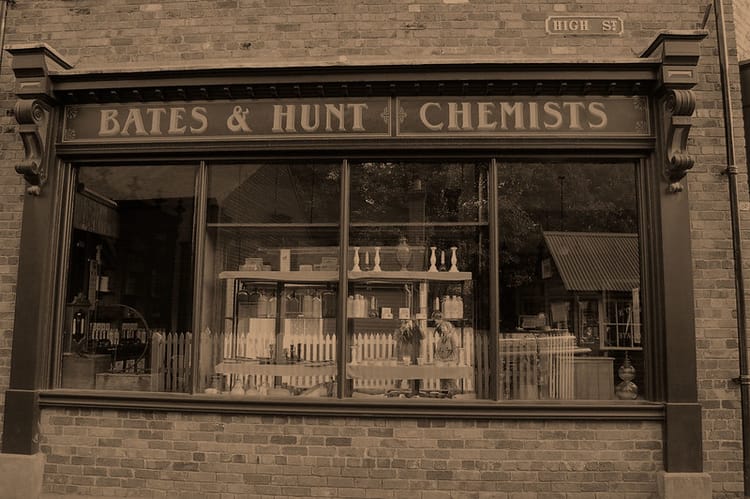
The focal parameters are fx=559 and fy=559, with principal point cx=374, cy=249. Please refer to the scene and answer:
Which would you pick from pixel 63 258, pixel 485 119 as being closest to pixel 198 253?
pixel 63 258

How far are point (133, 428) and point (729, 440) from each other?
18.1 ft

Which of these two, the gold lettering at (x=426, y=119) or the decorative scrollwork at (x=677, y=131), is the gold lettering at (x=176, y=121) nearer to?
the gold lettering at (x=426, y=119)

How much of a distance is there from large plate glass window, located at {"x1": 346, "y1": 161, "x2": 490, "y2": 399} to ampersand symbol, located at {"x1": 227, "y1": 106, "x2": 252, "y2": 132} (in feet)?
3.84

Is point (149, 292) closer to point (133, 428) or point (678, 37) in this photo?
point (133, 428)

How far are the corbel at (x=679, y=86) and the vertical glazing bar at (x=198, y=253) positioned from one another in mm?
4406

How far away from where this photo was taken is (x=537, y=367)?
5.40 m

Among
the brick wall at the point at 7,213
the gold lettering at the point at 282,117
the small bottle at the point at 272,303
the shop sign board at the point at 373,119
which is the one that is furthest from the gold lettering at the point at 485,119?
the brick wall at the point at 7,213

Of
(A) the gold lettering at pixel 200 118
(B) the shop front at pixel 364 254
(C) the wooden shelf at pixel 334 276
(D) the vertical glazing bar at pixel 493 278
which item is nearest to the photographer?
(B) the shop front at pixel 364 254

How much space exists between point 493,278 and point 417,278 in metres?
0.79

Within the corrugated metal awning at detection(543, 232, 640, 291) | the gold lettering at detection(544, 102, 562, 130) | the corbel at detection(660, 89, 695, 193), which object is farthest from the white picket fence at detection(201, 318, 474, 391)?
the corbel at detection(660, 89, 695, 193)

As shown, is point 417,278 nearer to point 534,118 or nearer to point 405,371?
point 405,371

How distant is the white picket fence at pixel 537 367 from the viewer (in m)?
5.29

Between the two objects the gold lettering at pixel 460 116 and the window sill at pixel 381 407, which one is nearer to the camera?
the window sill at pixel 381 407

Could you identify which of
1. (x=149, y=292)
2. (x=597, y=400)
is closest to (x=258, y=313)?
(x=149, y=292)
